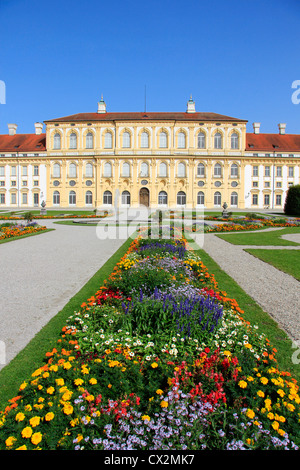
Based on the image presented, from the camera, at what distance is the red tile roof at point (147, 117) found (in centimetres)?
4547

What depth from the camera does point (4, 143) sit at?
50312 millimetres

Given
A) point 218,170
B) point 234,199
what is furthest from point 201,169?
Result: point 234,199

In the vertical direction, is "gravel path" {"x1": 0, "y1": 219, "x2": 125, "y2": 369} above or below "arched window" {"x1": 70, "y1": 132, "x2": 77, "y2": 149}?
below

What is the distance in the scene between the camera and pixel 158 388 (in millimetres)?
2855

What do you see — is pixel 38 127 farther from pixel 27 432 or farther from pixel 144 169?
pixel 27 432

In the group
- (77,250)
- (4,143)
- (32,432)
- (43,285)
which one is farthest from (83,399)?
(4,143)

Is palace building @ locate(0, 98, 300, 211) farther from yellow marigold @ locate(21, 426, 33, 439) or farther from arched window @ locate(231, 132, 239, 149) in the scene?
yellow marigold @ locate(21, 426, 33, 439)

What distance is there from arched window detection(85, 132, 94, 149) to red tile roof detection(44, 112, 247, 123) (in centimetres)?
223

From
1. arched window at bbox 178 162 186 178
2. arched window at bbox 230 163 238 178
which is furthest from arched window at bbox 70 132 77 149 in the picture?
arched window at bbox 230 163 238 178

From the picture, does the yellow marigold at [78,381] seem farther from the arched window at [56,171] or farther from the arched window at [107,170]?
the arched window at [56,171]

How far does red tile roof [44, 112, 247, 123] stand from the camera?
4547 cm

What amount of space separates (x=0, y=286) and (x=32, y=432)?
Answer: 5.25m

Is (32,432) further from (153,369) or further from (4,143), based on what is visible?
(4,143)

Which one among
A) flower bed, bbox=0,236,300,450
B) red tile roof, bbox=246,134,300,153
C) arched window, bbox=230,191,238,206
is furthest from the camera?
arched window, bbox=230,191,238,206
